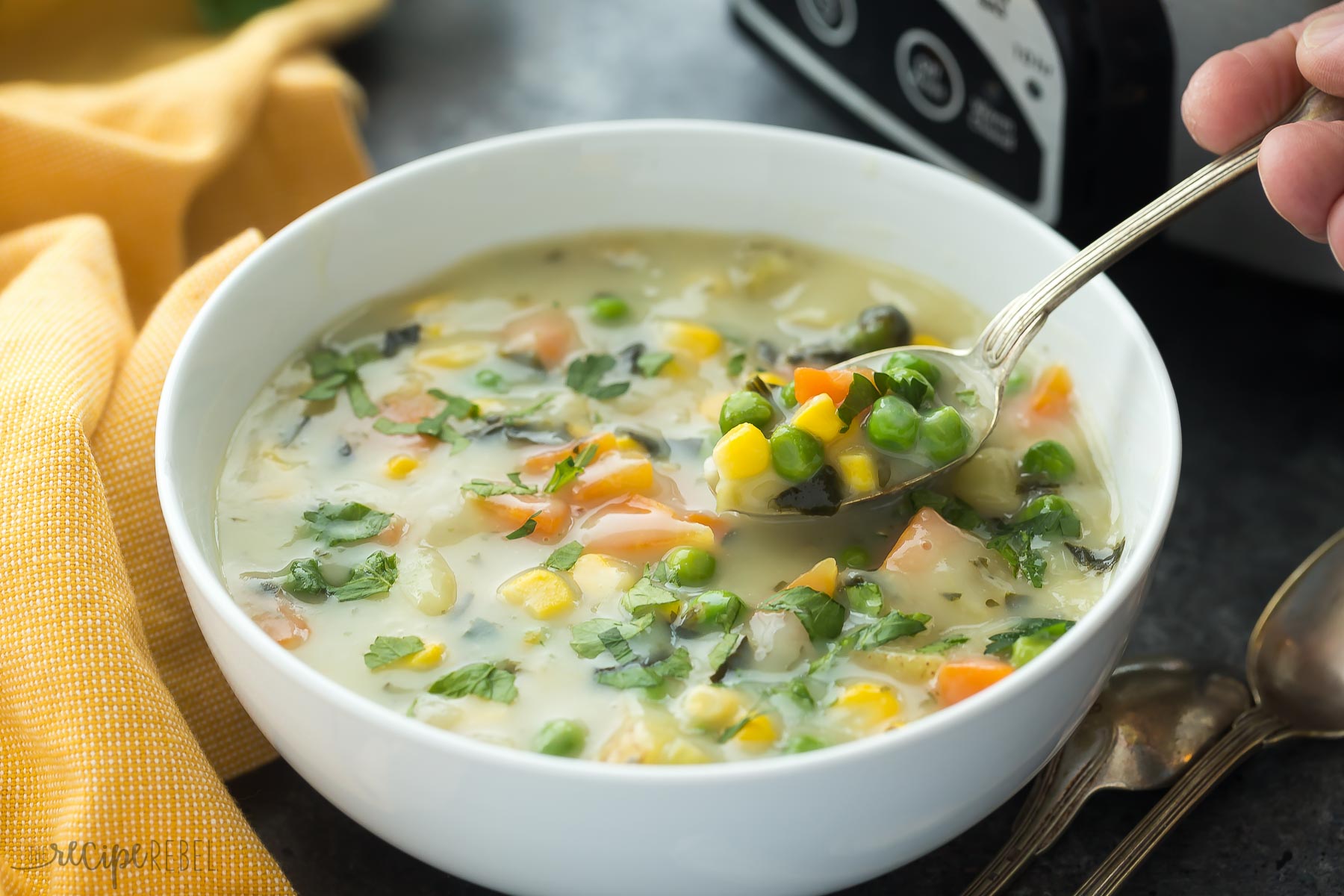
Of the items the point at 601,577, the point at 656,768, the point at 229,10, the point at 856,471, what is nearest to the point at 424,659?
the point at 601,577

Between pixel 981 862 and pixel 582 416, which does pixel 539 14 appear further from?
pixel 981 862

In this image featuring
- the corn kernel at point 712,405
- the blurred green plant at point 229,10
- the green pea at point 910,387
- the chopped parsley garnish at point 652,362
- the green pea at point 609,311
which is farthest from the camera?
the blurred green plant at point 229,10

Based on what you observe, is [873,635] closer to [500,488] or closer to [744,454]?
[744,454]

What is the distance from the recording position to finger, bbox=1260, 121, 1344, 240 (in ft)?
6.45

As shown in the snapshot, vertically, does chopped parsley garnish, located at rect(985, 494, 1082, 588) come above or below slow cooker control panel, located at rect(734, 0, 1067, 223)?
below

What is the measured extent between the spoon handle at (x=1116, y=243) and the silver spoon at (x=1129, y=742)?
580mm

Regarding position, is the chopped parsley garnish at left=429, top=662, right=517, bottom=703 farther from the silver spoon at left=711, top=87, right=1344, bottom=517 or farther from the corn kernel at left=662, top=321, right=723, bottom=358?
the corn kernel at left=662, top=321, right=723, bottom=358

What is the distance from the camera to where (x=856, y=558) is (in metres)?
2.21

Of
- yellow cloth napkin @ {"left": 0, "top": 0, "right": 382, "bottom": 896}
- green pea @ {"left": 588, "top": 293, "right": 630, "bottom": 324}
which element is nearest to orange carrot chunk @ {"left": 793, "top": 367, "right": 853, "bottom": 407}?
green pea @ {"left": 588, "top": 293, "right": 630, "bottom": 324}

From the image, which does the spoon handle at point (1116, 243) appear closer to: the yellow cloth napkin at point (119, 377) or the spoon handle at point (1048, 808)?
the spoon handle at point (1048, 808)

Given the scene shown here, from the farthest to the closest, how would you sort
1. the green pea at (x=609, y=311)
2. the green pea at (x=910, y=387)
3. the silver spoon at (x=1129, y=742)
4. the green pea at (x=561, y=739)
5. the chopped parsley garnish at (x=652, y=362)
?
the green pea at (x=609, y=311) < the chopped parsley garnish at (x=652, y=362) < the green pea at (x=910, y=387) < the silver spoon at (x=1129, y=742) < the green pea at (x=561, y=739)

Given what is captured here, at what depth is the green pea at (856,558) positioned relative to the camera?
2197 mm

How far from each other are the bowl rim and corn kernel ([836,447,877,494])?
40 centimetres

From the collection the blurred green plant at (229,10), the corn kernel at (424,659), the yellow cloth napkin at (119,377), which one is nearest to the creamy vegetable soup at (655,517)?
the corn kernel at (424,659)
